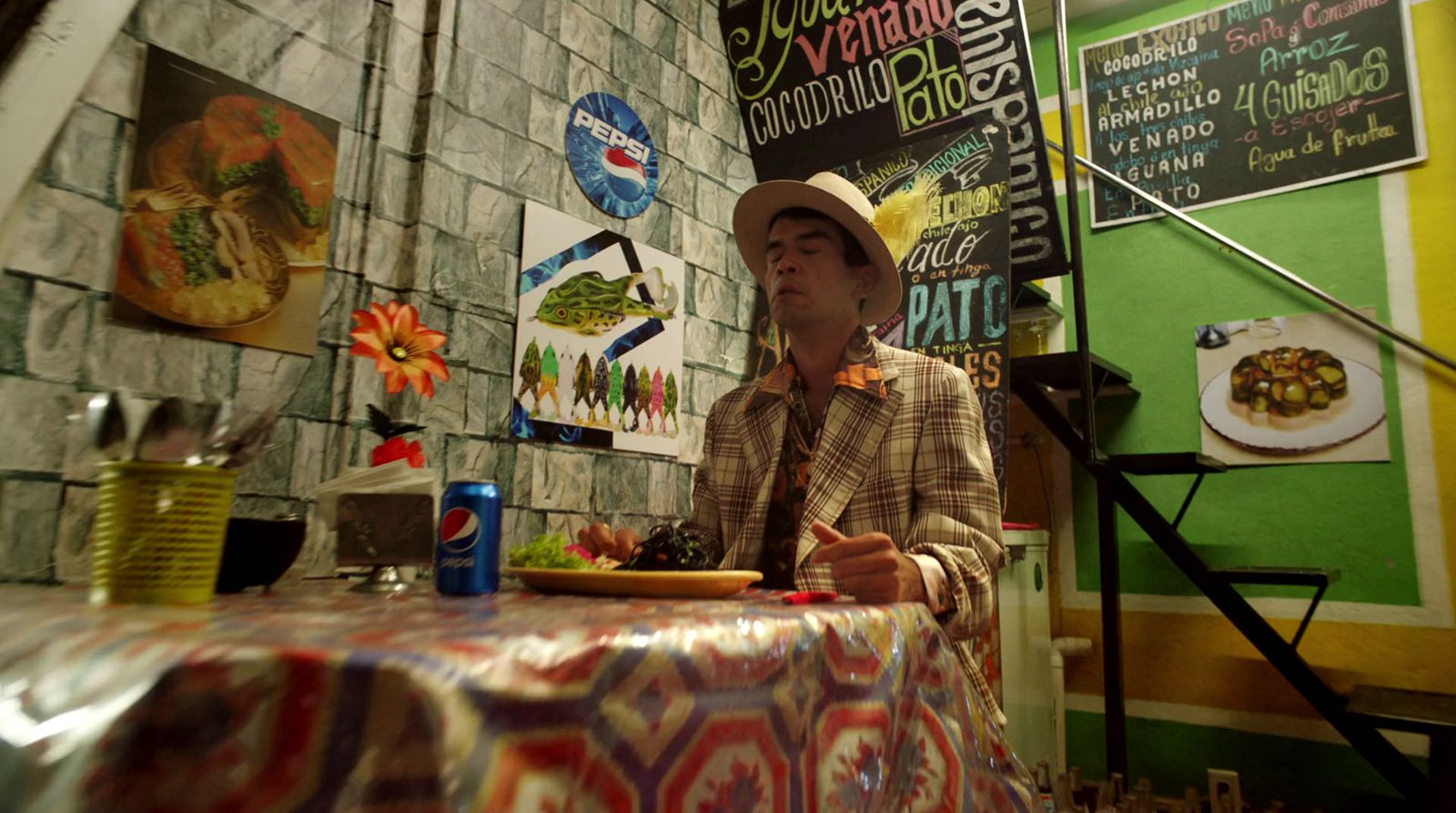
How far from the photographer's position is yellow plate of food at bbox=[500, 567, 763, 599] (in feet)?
3.29

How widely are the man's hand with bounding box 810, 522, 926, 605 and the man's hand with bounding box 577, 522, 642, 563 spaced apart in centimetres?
52

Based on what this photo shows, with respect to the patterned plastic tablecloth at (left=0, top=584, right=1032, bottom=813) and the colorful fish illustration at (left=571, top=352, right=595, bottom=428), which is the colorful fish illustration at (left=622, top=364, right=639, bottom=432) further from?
the patterned plastic tablecloth at (left=0, top=584, right=1032, bottom=813)

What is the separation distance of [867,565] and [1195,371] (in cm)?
333

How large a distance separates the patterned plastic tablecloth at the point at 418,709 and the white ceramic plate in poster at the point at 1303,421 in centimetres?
351

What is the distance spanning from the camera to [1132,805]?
295cm

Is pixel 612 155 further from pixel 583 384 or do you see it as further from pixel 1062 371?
pixel 1062 371

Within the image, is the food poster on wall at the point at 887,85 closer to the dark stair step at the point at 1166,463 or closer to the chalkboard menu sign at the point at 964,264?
the chalkboard menu sign at the point at 964,264

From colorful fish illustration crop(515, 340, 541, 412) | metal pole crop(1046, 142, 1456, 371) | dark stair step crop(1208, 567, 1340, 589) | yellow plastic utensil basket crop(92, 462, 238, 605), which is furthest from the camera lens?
metal pole crop(1046, 142, 1456, 371)

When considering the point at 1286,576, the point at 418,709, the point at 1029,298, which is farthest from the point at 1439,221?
the point at 418,709

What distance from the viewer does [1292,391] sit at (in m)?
3.44

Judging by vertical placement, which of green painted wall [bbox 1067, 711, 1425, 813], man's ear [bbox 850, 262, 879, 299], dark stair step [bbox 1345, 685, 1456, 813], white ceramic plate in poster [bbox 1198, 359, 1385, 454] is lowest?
green painted wall [bbox 1067, 711, 1425, 813]

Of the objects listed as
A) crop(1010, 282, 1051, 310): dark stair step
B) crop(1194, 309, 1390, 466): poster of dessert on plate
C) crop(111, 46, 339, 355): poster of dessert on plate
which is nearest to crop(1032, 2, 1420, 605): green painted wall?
crop(1194, 309, 1390, 466): poster of dessert on plate

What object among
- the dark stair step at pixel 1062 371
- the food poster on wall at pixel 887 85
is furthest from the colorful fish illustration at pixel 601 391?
the dark stair step at pixel 1062 371

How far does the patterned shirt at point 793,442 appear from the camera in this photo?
6.10ft
